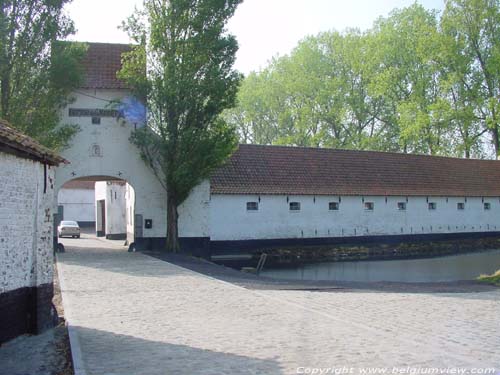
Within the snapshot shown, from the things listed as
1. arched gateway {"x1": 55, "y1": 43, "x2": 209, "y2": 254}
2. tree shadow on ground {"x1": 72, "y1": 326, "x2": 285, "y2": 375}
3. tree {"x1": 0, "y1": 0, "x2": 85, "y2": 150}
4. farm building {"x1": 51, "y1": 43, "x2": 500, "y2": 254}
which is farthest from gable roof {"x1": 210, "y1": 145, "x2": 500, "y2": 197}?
tree shadow on ground {"x1": 72, "y1": 326, "x2": 285, "y2": 375}

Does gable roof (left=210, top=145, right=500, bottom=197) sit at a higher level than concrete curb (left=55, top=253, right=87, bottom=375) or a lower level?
higher

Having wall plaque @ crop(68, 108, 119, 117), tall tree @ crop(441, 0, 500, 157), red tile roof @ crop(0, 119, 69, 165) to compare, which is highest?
tall tree @ crop(441, 0, 500, 157)

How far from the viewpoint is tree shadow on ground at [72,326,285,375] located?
675cm

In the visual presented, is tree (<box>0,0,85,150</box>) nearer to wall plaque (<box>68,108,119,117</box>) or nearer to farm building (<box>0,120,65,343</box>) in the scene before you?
wall plaque (<box>68,108,119,117</box>)

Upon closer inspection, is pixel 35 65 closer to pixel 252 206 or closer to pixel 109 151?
pixel 109 151

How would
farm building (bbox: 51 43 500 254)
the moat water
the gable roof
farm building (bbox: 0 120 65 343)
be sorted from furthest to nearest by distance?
the gable roof → farm building (bbox: 51 43 500 254) → the moat water → farm building (bbox: 0 120 65 343)

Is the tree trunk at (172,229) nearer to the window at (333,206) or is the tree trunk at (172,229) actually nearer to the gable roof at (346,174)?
the gable roof at (346,174)

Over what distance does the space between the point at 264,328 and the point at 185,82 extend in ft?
52.0

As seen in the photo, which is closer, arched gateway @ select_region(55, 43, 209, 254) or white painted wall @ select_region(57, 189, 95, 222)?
arched gateway @ select_region(55, 43, 209, 254)

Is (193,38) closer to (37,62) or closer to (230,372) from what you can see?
(37,62)

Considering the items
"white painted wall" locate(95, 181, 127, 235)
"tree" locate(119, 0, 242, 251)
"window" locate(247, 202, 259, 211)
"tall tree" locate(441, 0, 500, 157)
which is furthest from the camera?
"tall tree" locate(441, 0, 500, 157)

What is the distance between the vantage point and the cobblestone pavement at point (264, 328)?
7.06 metres

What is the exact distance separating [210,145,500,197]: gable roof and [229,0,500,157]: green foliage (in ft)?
18.5

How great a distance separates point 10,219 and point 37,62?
14929 mm
